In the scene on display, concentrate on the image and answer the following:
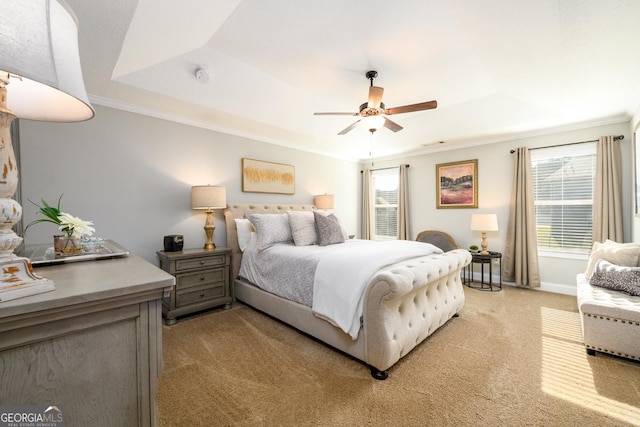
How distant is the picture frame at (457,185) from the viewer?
15.1ft

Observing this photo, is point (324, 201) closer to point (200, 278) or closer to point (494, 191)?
point (200, 278)

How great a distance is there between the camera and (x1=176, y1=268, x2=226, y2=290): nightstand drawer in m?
2.91

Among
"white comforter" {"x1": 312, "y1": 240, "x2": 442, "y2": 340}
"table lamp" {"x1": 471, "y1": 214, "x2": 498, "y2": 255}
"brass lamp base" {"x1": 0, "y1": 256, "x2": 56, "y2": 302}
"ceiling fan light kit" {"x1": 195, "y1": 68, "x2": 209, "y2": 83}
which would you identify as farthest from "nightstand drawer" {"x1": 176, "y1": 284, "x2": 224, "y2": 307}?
"table lamp" {"x1": 471, "y1": 214, "x2": 498, "y2": 255}

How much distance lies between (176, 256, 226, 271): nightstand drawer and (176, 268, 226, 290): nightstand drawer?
0.24ft

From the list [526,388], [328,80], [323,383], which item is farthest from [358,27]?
[526,388]

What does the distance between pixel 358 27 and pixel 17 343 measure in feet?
8.70

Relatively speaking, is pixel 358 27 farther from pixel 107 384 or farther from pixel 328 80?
pixel 107 384

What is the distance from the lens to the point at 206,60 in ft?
8.77

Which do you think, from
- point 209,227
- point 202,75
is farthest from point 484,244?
point 202,75

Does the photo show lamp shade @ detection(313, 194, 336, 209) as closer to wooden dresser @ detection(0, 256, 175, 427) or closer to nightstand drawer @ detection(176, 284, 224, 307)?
nightstand drawer @ detection(176, 284, 224, 307)

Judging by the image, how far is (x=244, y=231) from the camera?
357cm

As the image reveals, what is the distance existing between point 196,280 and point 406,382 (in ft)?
7.83

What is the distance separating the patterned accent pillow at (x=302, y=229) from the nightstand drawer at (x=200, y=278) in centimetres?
100

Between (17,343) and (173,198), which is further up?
(173,198)
